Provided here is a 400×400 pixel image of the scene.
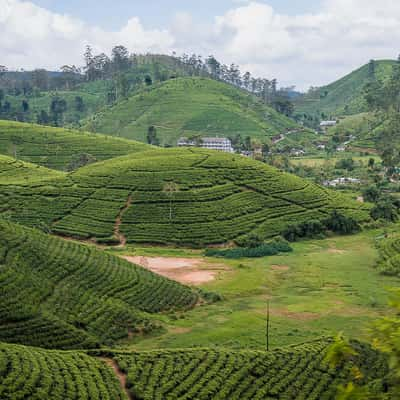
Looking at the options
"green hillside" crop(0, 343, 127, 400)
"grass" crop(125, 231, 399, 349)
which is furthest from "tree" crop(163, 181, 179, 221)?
"green hillside" crop(0, 343, 127, 400)

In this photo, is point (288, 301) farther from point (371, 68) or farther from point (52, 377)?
point (371, 68)

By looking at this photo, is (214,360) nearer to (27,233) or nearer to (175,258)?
(27,233)

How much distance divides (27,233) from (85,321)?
445 inches

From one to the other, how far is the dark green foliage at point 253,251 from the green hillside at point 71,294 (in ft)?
40.3

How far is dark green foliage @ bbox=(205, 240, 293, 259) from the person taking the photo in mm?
50281

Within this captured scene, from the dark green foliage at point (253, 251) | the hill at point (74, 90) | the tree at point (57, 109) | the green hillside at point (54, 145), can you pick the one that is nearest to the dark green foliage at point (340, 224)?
the dark green foliage at point (253, 251)

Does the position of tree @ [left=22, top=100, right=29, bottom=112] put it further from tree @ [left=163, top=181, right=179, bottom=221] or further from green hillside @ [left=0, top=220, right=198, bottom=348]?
green hillside @ [left=0, top=220, right=198, bottom=348]

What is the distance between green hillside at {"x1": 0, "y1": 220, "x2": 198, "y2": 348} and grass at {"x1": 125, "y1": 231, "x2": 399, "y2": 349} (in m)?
1.99

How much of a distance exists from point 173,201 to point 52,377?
130ft

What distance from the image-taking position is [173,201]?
60.0 metres

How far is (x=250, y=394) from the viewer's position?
22.2 m

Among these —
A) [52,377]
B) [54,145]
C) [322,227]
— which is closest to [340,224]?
[322,227]

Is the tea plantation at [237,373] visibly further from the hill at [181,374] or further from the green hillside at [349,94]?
the green hillside at [349,94]

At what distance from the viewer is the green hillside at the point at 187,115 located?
411 ft
